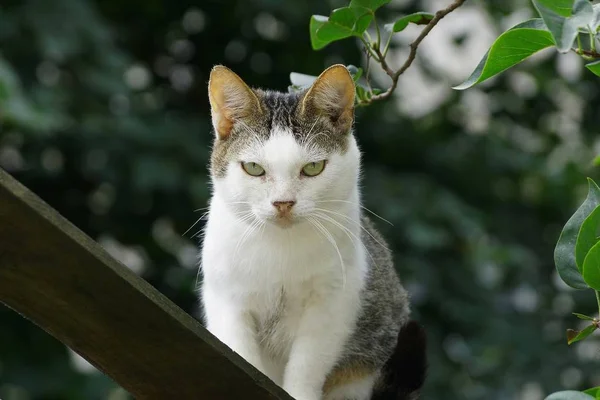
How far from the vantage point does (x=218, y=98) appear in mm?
1671

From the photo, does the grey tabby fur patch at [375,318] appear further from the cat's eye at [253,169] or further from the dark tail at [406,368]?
the cat's eye at [253,169]

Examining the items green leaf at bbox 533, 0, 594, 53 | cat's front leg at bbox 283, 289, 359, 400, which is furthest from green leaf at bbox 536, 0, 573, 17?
cat's front leg at bbox 283, 289, 359, 400

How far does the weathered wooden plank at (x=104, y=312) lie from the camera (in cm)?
96

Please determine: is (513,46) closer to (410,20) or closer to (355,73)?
(410,20)

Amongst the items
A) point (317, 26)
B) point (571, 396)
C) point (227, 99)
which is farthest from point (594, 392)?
point (227, 99)

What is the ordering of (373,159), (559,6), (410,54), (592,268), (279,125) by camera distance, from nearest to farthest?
1. (559,6)
2. (592,268)
3. (410,54)
4. (279,125)
5. (373,159)

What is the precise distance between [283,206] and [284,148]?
0.38 ft

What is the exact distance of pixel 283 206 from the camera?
1.57m

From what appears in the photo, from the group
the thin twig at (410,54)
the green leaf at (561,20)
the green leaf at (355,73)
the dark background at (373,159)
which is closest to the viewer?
the green leaf at (561,20)

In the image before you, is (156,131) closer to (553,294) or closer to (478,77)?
(553,294)

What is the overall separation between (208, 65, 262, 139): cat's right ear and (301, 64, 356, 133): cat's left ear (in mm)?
95

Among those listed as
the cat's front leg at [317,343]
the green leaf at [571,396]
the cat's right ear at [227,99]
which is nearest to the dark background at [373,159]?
the cat's right ear at [227,99]

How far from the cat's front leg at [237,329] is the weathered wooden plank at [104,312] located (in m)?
0.40

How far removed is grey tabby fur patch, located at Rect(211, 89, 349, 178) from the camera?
1672mm
